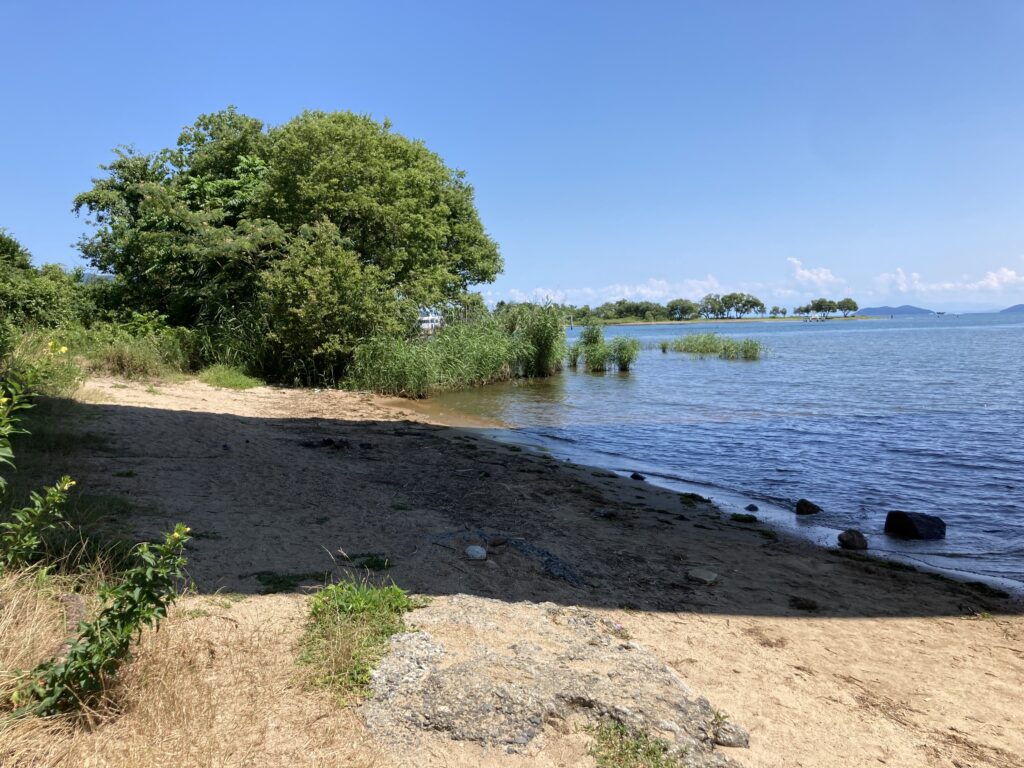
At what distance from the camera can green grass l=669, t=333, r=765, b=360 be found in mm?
41312

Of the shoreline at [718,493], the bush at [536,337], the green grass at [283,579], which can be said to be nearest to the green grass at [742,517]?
the shoreline at [718,493]

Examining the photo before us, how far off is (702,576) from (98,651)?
454cm

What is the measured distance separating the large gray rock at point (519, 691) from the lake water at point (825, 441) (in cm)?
503

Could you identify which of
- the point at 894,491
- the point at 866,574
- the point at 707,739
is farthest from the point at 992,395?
the point at 707,739

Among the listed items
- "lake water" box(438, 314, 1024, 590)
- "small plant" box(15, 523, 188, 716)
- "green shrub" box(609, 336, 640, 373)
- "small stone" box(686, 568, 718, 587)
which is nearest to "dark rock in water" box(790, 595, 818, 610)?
"small stone" box(686, 568, 718, 587)

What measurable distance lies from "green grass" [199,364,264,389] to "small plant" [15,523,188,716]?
50.6 ft

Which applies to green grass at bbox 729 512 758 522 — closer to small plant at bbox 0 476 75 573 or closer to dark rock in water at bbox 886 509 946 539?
dark rock in water at bbox 886 509 946 539

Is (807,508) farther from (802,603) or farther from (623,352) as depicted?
(623,352)

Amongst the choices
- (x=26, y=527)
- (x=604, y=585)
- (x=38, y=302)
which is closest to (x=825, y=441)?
(x=604, y=585)

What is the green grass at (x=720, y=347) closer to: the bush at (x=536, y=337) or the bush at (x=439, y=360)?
the bush at (x=536, y=337)

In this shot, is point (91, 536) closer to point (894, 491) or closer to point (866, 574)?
point (866, 574)

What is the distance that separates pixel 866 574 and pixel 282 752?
19.0 feet

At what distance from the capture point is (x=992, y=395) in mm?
20062

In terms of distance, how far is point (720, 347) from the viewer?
4409cm
